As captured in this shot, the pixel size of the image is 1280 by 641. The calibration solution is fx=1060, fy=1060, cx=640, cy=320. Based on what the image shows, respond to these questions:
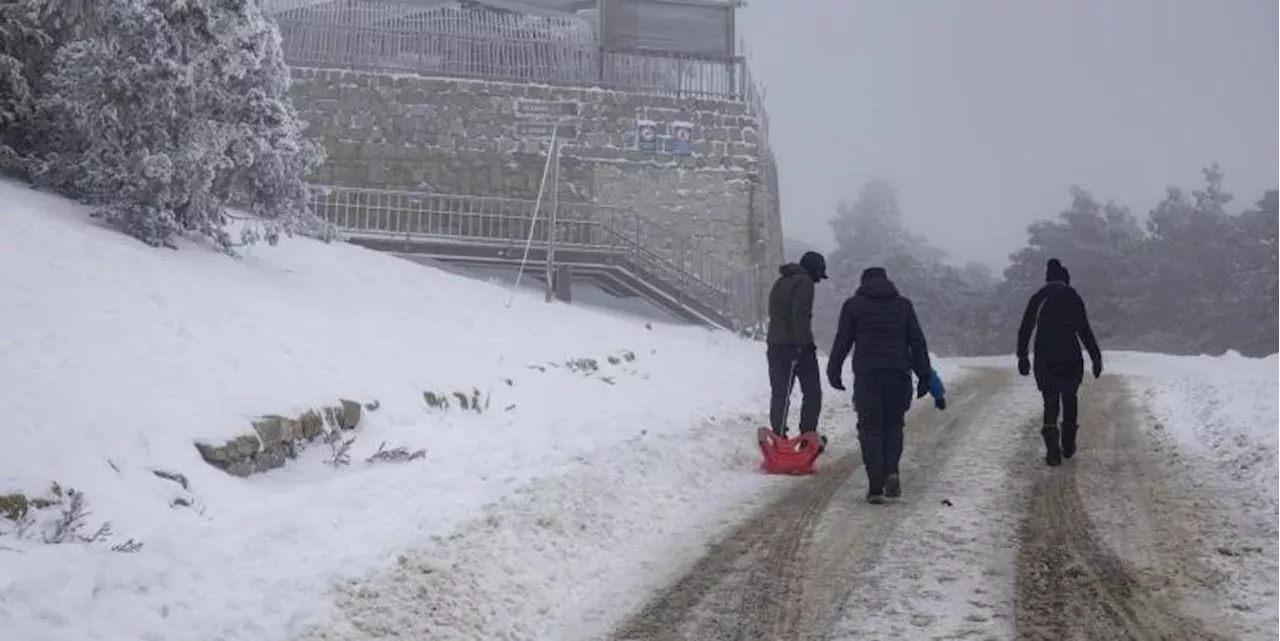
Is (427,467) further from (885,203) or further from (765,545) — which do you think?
(885,203)

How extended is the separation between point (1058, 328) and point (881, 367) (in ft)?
8.47

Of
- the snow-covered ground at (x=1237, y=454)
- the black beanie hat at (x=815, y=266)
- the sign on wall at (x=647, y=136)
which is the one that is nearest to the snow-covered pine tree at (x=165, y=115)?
the black beanie hat at (x=815, y=266)

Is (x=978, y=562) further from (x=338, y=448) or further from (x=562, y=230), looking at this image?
(x=562, y=230)

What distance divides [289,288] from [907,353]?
6957mm

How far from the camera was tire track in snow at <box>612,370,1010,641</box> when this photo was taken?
5.07 meters

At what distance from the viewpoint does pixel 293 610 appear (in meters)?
4.75

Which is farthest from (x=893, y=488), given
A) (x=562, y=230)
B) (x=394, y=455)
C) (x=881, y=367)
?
(x=562, y=230)

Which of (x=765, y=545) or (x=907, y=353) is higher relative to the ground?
(x=907, y=353)

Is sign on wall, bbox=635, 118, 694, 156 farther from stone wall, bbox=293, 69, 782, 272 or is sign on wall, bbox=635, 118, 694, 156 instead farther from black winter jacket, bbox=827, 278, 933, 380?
black winter jacket, bbox=827, 278, 933, 380

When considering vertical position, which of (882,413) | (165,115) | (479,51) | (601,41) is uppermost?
(601,41)

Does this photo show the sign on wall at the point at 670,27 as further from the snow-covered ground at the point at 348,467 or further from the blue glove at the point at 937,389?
the blue glove at the point at 937,389

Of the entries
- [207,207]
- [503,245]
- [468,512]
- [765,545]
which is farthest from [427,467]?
[503,245]

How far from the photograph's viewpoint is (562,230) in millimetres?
23547

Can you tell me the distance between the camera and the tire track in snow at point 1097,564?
16.1 ft
